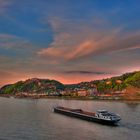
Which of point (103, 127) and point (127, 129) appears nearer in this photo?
point (127, 129)

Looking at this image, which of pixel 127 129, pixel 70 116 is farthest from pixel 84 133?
pixel 70 116

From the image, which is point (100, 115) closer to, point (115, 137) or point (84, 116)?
point (84, 116)

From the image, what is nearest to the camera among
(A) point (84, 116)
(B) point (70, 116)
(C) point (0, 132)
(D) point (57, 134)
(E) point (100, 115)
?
(D) point (57, 134)

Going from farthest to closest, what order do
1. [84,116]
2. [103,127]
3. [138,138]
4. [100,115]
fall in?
[84,116]
[100,115]
[103,127]
[138,138]

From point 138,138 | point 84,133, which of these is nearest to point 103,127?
point 84,133

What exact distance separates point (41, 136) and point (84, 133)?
12454mm

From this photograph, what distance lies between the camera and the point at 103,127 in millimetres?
101812

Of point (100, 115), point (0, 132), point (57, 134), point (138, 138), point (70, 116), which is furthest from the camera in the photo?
point (70, 116)

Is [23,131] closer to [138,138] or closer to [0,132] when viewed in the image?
[0,132]

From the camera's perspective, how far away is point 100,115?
112812mm

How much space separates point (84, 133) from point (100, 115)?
23.6m

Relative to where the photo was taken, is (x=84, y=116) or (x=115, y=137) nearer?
(x=115, y=137)

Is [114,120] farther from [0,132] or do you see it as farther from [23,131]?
[0,132]

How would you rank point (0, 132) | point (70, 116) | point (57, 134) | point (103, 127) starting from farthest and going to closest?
point (70, 116), point (103, 127), point (0, 132), point (57, 134)
